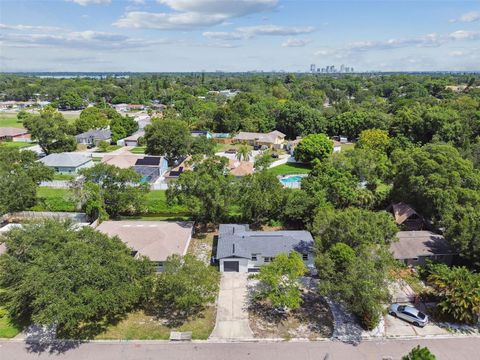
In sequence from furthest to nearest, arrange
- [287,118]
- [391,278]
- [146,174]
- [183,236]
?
[287,118] → [146,174] → [183,236] → [391,278]

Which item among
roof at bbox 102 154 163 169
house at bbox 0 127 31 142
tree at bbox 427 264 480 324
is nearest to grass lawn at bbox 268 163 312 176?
roof at bbox 102 154 163 169

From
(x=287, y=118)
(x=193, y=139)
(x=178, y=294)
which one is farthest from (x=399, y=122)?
(x=178, y=294)

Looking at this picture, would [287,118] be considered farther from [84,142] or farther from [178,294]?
[178,294]

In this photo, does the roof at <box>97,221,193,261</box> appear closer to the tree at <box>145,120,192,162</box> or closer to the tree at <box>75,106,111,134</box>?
the tree at <box>145,120,192,162</box>

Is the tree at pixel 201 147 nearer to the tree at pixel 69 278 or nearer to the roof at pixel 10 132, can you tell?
the tree at pixel 69 278

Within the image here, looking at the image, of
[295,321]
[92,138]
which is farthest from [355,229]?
[92,138]

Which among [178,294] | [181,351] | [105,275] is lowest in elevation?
[181,351]
